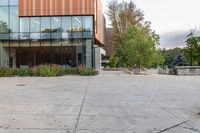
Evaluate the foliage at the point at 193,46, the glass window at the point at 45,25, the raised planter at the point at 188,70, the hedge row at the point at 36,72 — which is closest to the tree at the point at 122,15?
the foliage at the point at 193,46

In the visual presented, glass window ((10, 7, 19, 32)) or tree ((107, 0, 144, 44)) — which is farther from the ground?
tree ((107, 0, 144, 44))

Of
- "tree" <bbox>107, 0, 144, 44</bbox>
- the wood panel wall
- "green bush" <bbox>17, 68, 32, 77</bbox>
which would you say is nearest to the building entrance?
the wood panel wall

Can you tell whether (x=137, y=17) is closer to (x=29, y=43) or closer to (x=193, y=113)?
(x=29, y=43)

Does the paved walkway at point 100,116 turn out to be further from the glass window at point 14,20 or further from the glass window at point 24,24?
the glass window at point 14,20

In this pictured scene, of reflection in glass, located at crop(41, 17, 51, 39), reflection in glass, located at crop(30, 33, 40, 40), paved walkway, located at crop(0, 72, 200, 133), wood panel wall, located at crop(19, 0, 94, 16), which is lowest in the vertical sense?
paved walkway, located at crop(0, 72, 200, 133)

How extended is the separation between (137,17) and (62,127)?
62.1m

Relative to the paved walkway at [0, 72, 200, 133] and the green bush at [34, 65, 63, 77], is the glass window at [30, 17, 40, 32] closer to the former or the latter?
the green bush at [34, 65, 63, 77]

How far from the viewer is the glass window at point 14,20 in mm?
43125

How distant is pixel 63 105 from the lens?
11.0m

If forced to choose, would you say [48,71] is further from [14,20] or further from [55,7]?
[14,20]

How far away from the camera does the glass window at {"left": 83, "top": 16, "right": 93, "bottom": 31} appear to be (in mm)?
43156

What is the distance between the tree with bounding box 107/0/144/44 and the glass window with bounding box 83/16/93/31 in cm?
2336

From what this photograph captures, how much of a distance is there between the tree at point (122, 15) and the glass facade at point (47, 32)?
23.5 m

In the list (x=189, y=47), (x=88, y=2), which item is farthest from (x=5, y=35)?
(x=189, y=47)
